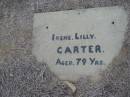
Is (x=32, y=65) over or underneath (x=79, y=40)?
underneath

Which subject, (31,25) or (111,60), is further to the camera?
(31,25)

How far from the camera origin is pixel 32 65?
10.2 ft

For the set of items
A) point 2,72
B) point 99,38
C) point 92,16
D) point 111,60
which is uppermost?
point 92,16

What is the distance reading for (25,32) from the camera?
3.26 m

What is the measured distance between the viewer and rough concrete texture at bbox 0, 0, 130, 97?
2.78 metres

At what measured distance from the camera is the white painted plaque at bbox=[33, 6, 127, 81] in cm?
286

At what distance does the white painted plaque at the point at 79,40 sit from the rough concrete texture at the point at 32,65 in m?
0.06

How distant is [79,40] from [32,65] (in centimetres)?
52

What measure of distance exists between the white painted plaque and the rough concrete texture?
0.06 meters

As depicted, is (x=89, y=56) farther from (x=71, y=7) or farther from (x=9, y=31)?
(x=9, y=31)

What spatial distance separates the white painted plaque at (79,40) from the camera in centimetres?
286

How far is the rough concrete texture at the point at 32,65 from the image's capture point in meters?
2.78

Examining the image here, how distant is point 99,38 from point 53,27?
19.5 inches

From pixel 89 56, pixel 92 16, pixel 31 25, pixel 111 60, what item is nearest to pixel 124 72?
pixel 111 60
